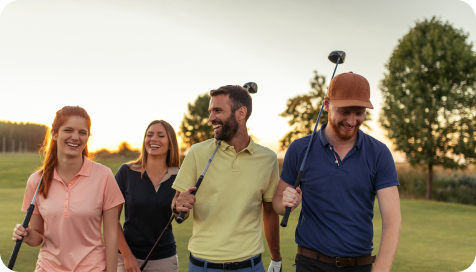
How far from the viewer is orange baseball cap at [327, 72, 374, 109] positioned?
2809mm

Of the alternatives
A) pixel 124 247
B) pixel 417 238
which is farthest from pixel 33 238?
pixel 417 238

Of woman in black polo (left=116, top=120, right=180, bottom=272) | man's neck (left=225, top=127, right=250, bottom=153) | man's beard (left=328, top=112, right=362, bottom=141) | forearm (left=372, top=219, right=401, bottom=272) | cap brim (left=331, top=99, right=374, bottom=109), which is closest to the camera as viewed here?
forearm (left=372, top=219, right=401, bottom=272)

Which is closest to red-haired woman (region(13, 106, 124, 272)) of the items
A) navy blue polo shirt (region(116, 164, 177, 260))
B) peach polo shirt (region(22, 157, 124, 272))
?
peach polo shirt (region(22, 157, 124, 272))

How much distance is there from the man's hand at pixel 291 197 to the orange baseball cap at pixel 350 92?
65cm

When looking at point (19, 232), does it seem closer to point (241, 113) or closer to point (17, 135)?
point (241, 113)

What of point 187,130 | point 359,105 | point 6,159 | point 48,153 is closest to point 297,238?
point 359,105

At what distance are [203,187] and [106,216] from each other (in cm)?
74

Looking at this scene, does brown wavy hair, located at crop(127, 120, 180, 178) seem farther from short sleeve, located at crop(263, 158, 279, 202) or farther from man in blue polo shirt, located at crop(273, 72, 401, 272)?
man in blue polo shirt, located at crop(273, 72, 401, 272)

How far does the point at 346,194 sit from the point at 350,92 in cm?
70

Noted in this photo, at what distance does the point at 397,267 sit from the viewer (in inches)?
352

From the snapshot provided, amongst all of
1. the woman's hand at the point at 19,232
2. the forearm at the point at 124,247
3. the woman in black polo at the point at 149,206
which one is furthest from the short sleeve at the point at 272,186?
the woman's hand at the point at 19,232

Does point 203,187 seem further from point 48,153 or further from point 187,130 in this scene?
point 187,130

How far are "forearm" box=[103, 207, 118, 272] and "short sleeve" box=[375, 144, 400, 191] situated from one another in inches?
74.8

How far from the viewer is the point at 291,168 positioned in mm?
3012
